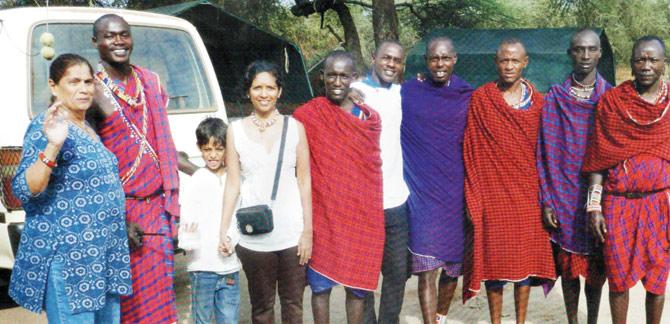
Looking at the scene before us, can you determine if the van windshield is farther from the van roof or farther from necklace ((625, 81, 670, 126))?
necklace ((625, 81, 670, 126))

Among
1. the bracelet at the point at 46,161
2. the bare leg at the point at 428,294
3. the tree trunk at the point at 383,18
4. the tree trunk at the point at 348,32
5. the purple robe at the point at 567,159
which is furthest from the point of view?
the tree trunk at the point at 348,32

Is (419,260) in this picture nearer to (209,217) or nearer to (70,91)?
(209,217)

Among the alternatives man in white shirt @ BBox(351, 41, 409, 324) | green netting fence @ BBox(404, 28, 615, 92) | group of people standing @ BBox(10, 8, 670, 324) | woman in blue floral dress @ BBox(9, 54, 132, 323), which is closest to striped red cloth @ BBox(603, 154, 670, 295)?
group of people standing @ BBox(10, 8, 670, 324)

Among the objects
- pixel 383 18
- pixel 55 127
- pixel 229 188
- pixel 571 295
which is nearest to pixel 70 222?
pixel 55 127

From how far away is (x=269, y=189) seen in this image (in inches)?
120

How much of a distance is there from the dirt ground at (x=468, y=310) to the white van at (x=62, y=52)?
3.24ft

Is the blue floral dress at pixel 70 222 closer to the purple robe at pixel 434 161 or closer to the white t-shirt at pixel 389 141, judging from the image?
the white t-shirt at pixel 389 141

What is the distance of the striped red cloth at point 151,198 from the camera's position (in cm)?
287

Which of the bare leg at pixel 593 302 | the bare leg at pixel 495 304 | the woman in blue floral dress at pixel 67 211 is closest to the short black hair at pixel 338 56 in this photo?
the woman in blue floral dress at pixel 67 211

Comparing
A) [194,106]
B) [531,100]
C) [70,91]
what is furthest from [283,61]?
[70,91]

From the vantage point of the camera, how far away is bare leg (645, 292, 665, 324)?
137 inches

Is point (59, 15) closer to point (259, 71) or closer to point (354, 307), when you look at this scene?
point (259, 71)

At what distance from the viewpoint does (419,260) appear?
3.67 meters

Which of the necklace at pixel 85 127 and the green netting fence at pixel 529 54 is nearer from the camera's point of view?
the necklace at pixel 85 127
